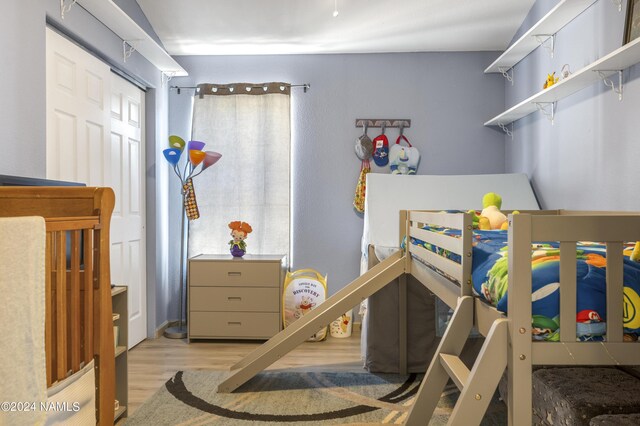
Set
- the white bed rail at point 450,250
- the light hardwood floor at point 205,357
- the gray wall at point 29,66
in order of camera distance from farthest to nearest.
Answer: the light hardwood floor at point 205,357, the gray wall at point 29,66, the white bed rail at point 450,250

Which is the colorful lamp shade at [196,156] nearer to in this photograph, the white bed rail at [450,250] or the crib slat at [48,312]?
the white bed rail at [450,250]

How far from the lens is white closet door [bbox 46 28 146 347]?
261cm

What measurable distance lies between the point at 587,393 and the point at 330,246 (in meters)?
2.86

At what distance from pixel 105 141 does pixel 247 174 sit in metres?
1.22

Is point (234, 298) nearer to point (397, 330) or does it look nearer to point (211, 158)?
point (211, 158)

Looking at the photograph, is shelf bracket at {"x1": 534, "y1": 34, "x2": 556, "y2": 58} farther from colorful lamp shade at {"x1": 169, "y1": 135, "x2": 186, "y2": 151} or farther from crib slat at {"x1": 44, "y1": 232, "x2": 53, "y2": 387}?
crib slat at {"x1": 44, "y1": 232, "x2": 53, "y2": 387}

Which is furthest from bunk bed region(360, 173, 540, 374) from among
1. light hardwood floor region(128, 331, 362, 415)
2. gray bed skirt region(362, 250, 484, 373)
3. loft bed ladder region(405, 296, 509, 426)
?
loft bed ladder region(405, 296, 509, 426)

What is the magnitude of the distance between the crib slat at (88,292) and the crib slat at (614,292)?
1.42 m

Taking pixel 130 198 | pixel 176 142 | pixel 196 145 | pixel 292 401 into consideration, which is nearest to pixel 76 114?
pixel 130 198

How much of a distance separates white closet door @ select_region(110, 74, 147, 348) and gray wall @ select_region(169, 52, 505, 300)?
57 cm

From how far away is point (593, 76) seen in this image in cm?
248

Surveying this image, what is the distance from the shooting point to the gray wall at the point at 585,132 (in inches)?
94.7

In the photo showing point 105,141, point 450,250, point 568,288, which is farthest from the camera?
point 105,141

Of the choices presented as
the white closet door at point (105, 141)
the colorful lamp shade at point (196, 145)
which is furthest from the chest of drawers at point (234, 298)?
the colorful lamp shade at point (196, 145)
